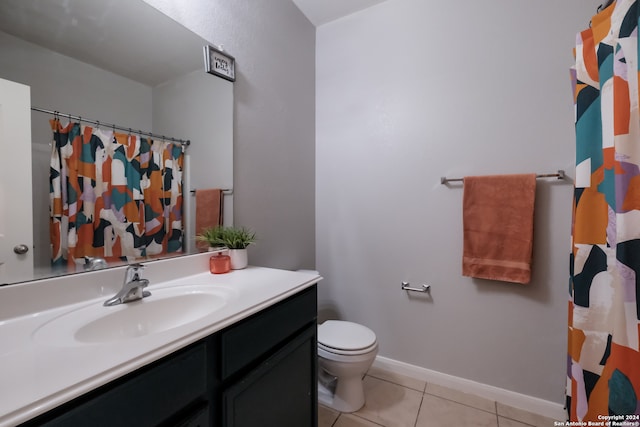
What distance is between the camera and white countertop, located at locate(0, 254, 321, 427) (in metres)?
0.44

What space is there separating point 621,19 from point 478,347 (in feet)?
5.44

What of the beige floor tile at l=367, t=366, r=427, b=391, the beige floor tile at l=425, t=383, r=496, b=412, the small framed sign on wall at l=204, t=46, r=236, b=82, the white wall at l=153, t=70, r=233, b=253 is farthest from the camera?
the beige floor tile at l=367, t=366, r=427, b=391

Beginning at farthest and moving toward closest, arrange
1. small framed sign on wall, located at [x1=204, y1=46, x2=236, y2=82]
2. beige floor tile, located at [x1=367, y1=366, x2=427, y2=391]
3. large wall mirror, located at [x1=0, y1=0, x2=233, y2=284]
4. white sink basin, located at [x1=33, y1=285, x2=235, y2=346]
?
beige floor tile, located at [x1=367, y1=366, x2=427, y2=391] → small framed sign on wall, located at [x1=204, y1=46, x2=236, y2=82] → large wall mirror, located at [x1=0, y1=0, x2=233, y2=284] → white sink basin, located at [x1=33, y1=285, x2=235, y2=346]

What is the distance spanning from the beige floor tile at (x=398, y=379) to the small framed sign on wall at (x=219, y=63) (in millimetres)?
2124

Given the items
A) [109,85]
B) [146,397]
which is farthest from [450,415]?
[109,85]

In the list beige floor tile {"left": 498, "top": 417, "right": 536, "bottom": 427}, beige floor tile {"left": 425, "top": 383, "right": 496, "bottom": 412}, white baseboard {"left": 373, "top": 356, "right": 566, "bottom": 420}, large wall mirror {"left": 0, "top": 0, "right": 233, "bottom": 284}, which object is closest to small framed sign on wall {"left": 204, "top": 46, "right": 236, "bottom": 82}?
large wall mirror {"left": 0, "top": 0, "right": 233, "bottom": 284}

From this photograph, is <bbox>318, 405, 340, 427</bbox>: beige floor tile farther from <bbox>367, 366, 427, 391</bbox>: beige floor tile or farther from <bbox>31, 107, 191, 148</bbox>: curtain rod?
<bbox>31, 107, 191, 148</bbox>: curtain rod

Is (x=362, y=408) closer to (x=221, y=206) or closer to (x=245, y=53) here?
(x=221, y=206)

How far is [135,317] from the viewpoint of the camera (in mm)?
860

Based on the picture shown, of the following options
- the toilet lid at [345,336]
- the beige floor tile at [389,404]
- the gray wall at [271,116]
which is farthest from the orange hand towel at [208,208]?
the beige floor tile at [389,404]

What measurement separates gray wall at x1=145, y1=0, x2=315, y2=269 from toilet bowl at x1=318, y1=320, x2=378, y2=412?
57cm

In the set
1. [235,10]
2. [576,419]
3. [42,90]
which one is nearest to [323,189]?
[235,10]

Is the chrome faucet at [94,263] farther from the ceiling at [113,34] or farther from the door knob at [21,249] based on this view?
the ceiling at [113,34]

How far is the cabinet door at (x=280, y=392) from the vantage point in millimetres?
792
